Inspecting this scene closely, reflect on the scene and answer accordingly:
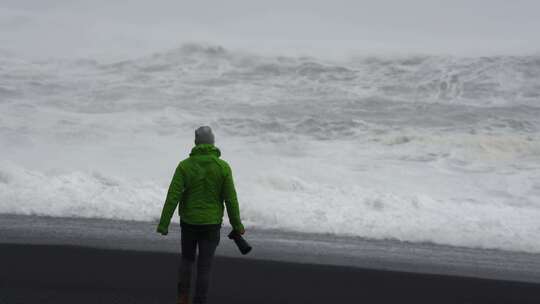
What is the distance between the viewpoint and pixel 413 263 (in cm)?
1064

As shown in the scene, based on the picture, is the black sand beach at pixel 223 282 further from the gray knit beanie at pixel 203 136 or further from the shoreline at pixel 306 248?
the gray knit beanie at pixel 203 136

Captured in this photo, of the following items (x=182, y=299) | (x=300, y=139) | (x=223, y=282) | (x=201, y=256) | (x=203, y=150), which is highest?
(x=203, y=150)

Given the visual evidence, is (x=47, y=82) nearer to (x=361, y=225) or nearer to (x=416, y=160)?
(x=416, y=160)

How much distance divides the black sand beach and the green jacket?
3.17 ft

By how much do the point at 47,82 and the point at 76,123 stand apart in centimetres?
549

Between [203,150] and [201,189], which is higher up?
[203,150]

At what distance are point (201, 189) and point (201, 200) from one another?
0.08 metres

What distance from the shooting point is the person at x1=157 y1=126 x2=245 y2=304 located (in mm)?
6562

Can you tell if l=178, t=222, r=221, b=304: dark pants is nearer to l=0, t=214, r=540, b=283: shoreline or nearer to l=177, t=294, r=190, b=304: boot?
l=177, t=294, r=190, b=304: boot

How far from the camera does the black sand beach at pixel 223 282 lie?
291 inches

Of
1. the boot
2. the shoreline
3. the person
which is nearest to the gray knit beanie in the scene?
the person

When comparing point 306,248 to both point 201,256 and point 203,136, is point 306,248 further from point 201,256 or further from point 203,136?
point 203,136

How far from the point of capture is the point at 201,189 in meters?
6.59

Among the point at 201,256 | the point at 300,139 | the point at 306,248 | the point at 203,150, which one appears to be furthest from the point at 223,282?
the point at 300,139
